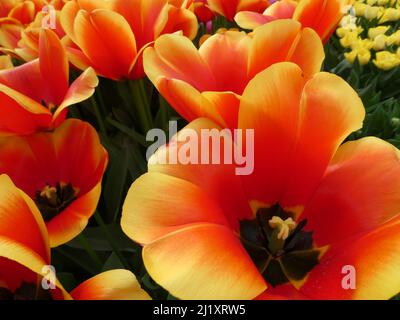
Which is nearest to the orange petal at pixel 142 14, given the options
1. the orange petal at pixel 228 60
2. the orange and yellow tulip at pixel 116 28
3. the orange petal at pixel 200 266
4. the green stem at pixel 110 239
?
the orange and yellow tulip at pixel 116 28

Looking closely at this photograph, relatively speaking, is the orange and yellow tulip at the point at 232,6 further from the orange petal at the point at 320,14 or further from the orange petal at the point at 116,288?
the orange petal at the point at 116,288

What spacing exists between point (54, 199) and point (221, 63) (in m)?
0.22

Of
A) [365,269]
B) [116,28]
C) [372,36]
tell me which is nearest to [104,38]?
[116,28]

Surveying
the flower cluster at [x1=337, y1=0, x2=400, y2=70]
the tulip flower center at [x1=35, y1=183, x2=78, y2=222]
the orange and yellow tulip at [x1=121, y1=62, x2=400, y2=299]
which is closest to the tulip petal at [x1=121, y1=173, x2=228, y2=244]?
the orange and yellow tulip at [x1=121, y1=62, x2=400, y2=299]

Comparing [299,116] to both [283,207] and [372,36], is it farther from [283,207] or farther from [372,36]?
[372,36]

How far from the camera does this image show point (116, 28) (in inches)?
22.1

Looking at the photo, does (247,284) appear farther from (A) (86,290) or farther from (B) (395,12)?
(B) (395,12)

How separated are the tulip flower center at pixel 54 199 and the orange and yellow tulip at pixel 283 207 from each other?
0.19 m

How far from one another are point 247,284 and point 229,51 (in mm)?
263

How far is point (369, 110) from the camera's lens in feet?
2.59

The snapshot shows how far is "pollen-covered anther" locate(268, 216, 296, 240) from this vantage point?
1.44ft

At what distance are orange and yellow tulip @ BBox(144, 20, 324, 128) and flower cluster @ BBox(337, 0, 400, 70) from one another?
1.19 feet

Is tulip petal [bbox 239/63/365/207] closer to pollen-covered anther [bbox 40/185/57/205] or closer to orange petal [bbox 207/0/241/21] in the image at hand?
pollen-covered anther [bbox 40/185/57/205]

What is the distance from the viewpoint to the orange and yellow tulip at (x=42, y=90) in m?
0.49
